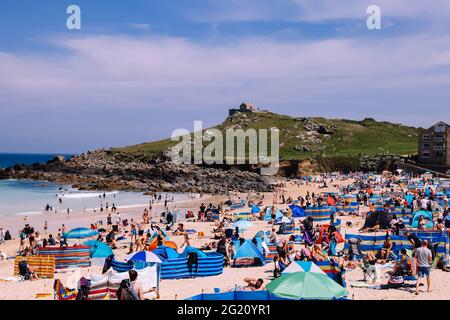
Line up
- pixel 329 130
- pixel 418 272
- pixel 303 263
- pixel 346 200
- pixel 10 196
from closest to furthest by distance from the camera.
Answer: pixel 303 263 < pixel 418 272 < pixel 346 200 < pixel 10 196 < pixel 329 130

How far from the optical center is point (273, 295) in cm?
923

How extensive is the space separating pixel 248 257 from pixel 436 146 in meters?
66.2

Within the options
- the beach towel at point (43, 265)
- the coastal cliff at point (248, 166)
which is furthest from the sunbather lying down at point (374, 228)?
the coastal cliff at point (248, 166)

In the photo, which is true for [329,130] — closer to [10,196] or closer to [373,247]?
[10,196]

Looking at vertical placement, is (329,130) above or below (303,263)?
above

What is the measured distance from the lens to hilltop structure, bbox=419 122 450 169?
7269 cm

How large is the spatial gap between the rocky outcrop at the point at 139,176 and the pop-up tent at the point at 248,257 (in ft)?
136

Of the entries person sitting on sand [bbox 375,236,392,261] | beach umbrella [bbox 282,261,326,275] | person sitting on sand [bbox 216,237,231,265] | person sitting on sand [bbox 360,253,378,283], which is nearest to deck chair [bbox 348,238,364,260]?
person sitting on sand [bbox 375,236,392,261]

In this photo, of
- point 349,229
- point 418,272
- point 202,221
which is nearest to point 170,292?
point 418,272

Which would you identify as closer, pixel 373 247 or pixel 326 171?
pixel 373 247

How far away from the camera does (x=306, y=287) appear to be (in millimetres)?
9289

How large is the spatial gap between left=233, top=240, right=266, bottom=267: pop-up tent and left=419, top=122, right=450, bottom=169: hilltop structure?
63.4m

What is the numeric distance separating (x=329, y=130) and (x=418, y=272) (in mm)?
108069

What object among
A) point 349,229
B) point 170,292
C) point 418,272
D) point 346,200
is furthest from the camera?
point 346,200
